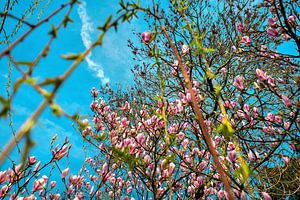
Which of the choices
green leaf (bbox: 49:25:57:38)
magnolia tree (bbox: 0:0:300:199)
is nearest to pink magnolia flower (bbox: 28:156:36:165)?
magnolia tree (bbox: 0:0:300:199)

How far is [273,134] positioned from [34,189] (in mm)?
2671

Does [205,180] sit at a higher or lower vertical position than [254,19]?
lower

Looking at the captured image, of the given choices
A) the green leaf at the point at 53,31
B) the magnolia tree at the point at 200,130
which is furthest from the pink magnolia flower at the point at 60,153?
the green leaf at the point at 53,31

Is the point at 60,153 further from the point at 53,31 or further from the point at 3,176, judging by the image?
the point at 53,31

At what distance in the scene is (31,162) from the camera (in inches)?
95.5

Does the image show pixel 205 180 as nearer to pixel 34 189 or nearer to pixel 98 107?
pixel 98 107

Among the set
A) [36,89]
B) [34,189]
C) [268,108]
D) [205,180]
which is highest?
[268,108]

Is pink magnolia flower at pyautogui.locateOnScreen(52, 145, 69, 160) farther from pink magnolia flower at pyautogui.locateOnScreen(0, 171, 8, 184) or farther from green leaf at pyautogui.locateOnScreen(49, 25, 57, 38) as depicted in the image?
green leaf at pyautogui.locateOnScreen(49, 25, 57, 38)

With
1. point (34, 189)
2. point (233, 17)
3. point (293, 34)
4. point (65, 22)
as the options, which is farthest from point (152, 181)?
point (233, 17)

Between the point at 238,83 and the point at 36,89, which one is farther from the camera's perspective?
the point at 238,83

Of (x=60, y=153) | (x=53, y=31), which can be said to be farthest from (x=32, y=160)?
(x=53, y=31)

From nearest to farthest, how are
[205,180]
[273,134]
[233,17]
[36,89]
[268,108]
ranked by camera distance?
[36,89], [273,134], [205,180], [268,108], [233,17]

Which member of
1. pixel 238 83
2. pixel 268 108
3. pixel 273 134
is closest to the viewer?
pixel 238 83

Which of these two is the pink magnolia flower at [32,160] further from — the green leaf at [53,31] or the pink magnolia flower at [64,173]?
the green leaf at [53,31]
